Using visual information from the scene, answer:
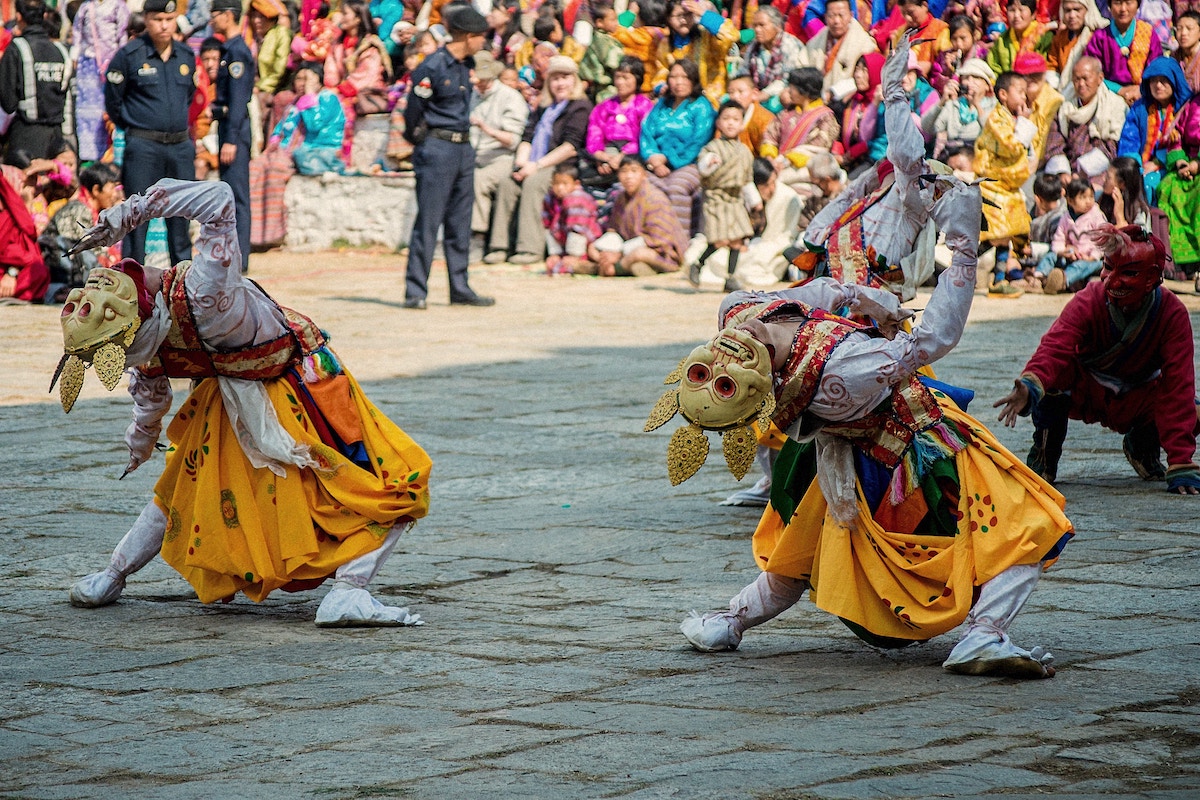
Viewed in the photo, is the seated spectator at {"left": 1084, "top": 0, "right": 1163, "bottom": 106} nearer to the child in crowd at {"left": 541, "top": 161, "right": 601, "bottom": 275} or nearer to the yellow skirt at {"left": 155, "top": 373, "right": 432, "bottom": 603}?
the child in crowd at {"left": 541, "top": 161, "right": 601, "bottom": 275}

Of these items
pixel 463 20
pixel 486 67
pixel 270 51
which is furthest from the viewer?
pixel 270 51

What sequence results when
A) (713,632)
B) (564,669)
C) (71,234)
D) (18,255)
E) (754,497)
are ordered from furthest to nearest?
(71,234), (18,255), (754,497), (713,632), (564,669)

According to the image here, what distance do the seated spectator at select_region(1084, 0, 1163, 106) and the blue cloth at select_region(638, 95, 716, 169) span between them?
324 centimetres

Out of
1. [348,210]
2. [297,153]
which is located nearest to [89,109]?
[297,153]

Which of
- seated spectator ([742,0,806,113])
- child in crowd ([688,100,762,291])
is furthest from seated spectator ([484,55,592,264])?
child in crowd ([688,100,762,291])

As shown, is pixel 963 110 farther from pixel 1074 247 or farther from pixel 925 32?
pixel 1074 247

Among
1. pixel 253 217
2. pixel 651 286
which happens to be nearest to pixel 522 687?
pixel 651 286

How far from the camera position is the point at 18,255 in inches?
483

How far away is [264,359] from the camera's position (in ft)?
14.9

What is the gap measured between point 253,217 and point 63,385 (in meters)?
12.2

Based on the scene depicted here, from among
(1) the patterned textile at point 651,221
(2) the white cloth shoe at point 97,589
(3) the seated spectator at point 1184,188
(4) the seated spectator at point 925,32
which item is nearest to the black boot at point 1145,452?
(2) the white cloth shoe at point 97,589

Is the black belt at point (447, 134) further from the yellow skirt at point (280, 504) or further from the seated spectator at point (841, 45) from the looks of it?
the yellow skirt at point (280, 504)

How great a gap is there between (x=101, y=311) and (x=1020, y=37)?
11.0m

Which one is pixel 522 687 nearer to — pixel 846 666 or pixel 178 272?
pixel 846 666
